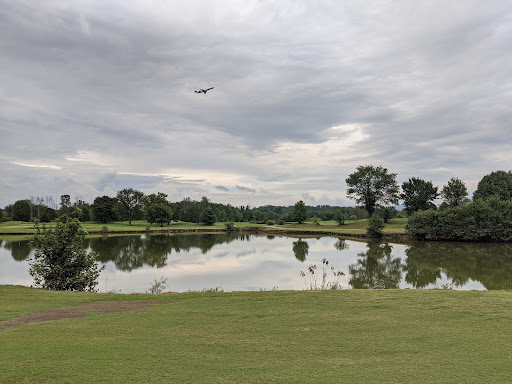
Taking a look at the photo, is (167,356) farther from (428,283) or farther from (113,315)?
(428,283)

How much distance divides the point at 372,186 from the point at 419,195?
31.2 ft

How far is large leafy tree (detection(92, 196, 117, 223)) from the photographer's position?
82562mm

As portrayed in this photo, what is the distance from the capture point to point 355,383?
14.9 feet

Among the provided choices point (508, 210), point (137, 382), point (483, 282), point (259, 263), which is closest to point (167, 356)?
point (137, 382)

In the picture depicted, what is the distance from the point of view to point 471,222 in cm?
3894

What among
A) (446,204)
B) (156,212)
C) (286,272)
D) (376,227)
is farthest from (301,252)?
(156,212)

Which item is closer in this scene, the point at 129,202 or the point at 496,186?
the point at 496,186

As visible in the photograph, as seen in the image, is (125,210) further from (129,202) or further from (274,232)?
(274,232)

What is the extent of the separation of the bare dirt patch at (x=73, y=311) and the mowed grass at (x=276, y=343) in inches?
21.2

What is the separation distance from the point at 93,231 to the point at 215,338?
6127 cm

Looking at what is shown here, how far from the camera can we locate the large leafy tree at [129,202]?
268 feet

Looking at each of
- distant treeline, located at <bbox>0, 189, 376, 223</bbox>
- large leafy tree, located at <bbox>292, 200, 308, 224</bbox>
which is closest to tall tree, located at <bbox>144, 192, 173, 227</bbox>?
distant treeline, located at <bbox>0, 189, 376, 223</bbox>

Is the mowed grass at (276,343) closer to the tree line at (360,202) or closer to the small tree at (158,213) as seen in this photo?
the tree line at (360,202)

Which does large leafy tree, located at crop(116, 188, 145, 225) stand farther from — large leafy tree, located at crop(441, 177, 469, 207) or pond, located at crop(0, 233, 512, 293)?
large leafy tree, located at crop(441, 177, 469, 207)
